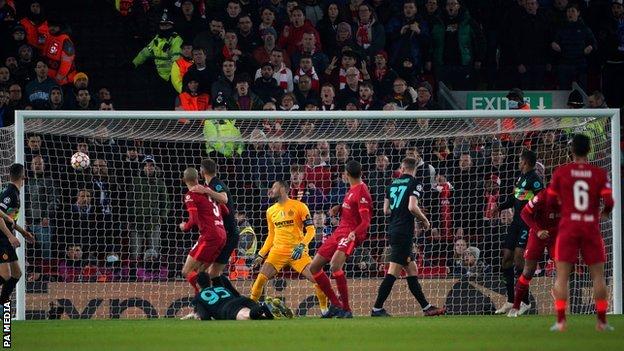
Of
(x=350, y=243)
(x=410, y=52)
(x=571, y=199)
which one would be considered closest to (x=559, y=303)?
(x=571, y=199)

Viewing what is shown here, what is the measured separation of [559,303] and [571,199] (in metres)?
0.95

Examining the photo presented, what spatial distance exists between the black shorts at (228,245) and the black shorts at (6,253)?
8.12 feet

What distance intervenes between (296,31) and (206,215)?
5.69m

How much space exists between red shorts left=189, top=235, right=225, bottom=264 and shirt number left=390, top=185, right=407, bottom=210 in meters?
2.10

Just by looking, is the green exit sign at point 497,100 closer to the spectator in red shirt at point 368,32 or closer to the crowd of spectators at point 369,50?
the crowd of spectators at point 369,50

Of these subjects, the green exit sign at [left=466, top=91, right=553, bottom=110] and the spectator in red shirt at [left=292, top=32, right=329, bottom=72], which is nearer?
the spectator in red shirt at [left=292, top=32, right=329, bottom=72]

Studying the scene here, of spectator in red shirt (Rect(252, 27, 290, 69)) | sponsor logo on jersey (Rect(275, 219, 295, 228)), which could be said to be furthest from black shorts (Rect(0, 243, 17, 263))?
spectator in red shirt (Rect(252, 27, 290, 69))

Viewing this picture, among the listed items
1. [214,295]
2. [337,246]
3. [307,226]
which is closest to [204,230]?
[214,295]

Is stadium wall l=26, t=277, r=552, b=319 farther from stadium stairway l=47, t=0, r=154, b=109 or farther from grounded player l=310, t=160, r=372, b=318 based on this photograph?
stadium stairway l=47, t=0, r=154, b=109

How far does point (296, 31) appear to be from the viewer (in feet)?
66.2

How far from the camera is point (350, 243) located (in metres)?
15.1

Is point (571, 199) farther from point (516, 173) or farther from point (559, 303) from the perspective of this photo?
point (516, 173)

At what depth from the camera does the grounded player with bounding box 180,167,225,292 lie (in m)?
15.2

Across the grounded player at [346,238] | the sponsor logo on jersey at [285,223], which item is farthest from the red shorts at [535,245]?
the sponsor logo on jersey at [285,223]
